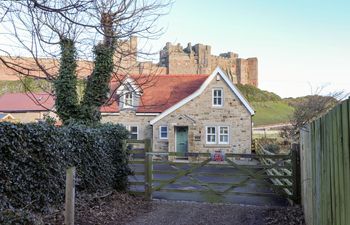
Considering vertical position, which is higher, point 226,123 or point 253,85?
point 253,85

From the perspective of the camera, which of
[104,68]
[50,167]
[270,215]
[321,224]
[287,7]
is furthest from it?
[287,7]

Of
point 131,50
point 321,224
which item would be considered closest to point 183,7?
point 131,50

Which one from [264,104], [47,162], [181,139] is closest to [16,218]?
[47,162]

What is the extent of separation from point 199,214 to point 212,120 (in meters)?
17.4

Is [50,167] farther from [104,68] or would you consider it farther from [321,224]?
[104,68]

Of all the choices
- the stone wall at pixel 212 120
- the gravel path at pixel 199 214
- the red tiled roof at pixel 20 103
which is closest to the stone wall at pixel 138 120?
the stone wall at pixel 212 120

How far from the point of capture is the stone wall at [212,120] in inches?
1002

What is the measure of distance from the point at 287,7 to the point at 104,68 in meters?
8.42

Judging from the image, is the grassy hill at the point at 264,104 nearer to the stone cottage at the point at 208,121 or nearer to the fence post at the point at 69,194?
the stone cottage at the point at 208,121

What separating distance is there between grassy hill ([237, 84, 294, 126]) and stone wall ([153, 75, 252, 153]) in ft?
93.4

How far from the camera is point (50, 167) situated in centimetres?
706

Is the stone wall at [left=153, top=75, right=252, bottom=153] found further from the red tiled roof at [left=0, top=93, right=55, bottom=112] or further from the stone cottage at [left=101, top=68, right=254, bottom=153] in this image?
the red tiled roof at [left=0, top=93, right=55, bottom=112]

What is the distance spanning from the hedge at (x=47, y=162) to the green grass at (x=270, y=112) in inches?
1956

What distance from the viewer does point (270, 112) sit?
65.4 metres
